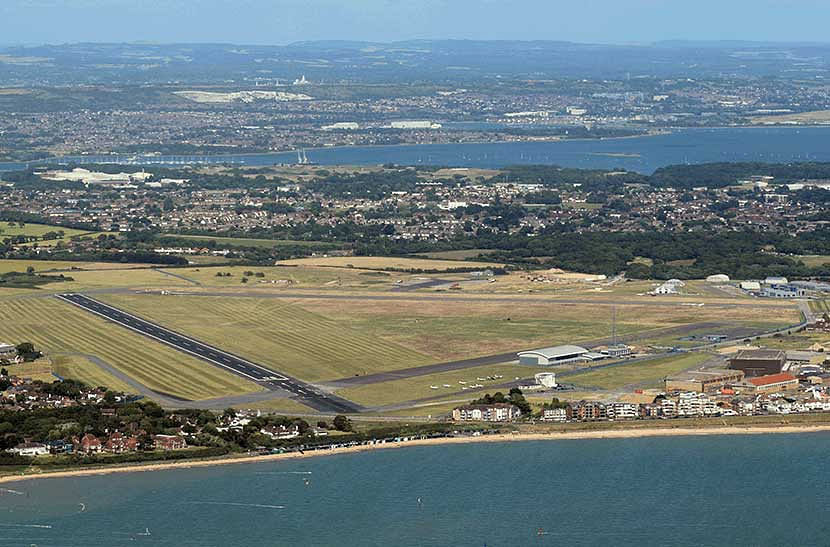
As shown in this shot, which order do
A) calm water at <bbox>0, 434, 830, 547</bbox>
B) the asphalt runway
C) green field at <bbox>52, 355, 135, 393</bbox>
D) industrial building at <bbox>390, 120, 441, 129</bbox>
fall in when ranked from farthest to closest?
industrial building at <bbox>390, 120, 441, 129</bbox>, the asphalt runway, green field at <bbox>52, 355, 135, 393</bbox>, calm water at <bbox>0, 434, 830, 547</bbox>

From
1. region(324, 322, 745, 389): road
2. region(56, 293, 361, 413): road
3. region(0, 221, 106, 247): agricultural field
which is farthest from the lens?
region(0, 221, 106, 247): agricultural field

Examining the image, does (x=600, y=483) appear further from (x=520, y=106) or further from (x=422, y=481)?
(x=520, y=106)

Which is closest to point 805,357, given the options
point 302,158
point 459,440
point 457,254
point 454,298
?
point 459,440

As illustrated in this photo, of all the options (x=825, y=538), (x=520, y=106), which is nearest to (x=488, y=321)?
(x=825, y=538)

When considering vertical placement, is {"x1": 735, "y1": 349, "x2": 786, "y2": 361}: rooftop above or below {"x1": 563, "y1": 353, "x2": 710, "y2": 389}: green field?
above

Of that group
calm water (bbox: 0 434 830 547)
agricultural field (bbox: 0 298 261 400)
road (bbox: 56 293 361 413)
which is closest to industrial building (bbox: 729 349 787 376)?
calm water (bbox: 0 434 830 547)

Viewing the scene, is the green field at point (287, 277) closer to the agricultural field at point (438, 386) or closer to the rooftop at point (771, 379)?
the agricultural field at point (438, 386)

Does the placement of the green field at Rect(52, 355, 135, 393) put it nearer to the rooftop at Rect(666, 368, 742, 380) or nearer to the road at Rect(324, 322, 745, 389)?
the road at Rect(324, 322, 745, 389)
